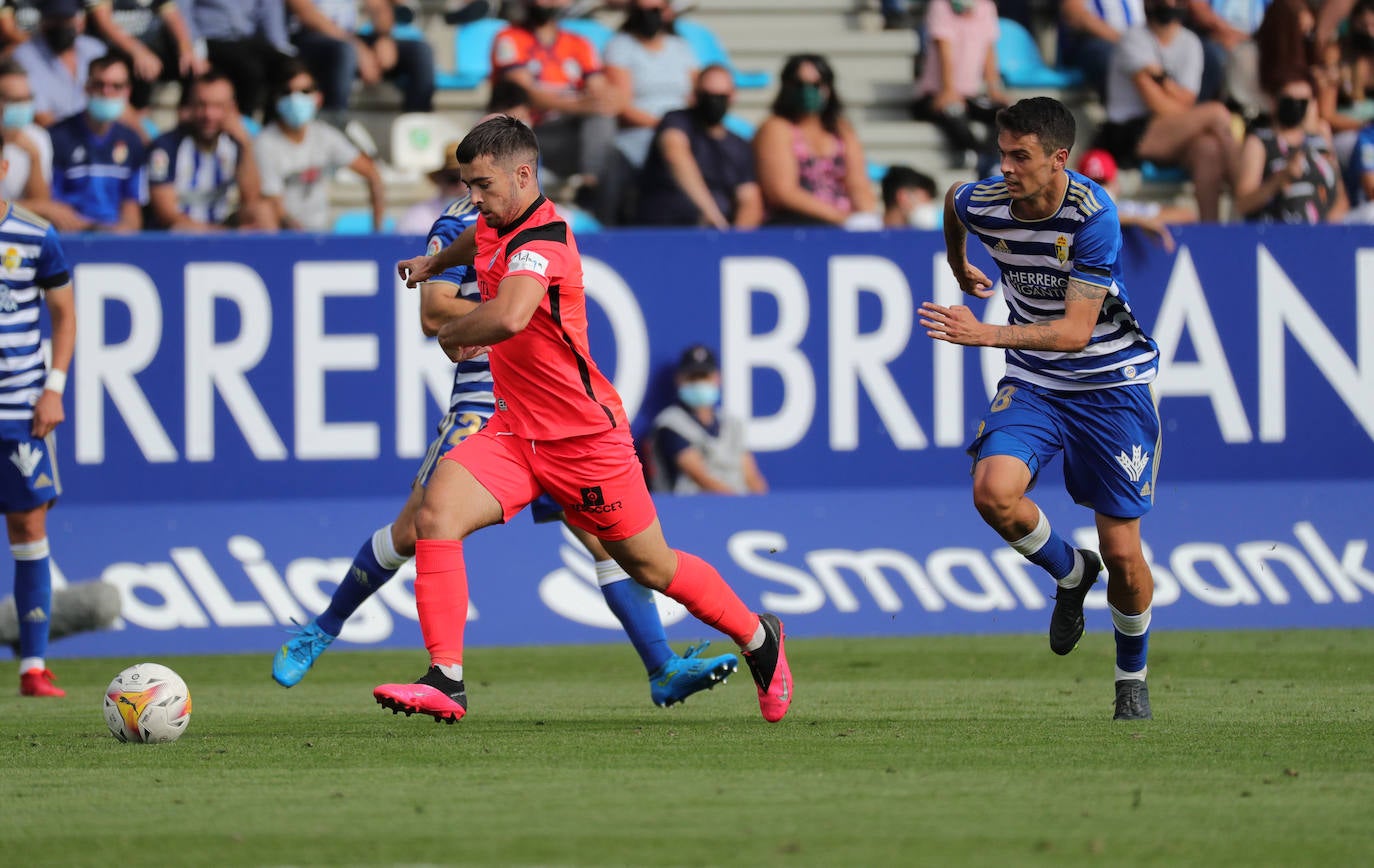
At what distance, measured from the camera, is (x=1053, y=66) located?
55.0 ft

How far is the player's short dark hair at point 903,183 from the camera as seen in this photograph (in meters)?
14.1

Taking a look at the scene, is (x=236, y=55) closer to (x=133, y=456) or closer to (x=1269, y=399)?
(x=133, y=456)

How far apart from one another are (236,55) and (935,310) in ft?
28.8

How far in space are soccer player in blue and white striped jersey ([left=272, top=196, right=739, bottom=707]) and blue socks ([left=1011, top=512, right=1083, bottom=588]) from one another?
1.30 m

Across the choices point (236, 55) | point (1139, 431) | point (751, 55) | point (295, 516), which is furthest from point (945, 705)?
point (751, 55)

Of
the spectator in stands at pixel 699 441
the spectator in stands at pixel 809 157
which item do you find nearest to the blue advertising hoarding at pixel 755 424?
the spectator in stands at pixel 699 441

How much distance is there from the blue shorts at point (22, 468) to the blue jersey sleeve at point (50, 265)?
2.13 ft

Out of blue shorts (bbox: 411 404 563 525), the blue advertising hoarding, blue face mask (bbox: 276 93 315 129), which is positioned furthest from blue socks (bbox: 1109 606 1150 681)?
blue face mask (bbox: 276 93 315 129)

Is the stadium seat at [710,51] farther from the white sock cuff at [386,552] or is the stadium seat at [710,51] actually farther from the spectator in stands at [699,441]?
the white sock cuff at [386,552]

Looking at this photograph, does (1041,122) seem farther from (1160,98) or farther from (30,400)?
(1160,98)

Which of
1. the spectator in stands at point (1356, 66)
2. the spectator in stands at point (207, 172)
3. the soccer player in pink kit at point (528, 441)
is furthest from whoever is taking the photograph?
the spectator in stands at point (1356, 66)

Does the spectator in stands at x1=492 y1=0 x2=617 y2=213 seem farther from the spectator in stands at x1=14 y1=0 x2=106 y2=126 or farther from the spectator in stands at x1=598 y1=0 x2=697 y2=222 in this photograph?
the spectator in stands at x1=14 y1=0 x2=106 y2=126

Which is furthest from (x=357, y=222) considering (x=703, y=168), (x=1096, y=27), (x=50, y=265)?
(x=1096, y=27)

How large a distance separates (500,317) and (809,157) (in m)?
7.85
